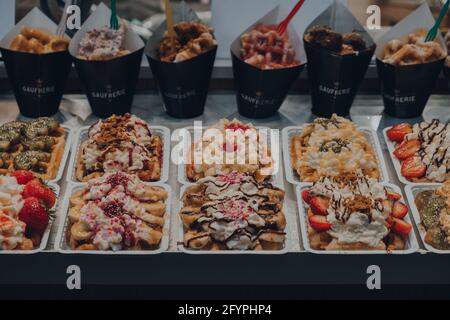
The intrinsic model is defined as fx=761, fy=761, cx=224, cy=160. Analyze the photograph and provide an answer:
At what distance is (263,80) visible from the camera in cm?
348

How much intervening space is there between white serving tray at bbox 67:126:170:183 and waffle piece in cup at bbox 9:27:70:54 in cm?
39

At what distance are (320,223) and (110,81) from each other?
1206 millimetres

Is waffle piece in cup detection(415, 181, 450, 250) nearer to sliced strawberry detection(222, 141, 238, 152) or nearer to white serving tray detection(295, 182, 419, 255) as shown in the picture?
white serving tray detection(295, 182, 419, 255)

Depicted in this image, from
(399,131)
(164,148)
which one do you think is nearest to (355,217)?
(399,131)

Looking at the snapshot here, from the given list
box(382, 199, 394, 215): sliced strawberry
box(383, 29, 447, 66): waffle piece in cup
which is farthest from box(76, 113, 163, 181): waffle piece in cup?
box(383, 29, 447, 66): waffle piece in cup

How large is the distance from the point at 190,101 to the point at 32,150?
763mm

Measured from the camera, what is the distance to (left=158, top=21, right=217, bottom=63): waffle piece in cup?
11.2 ft

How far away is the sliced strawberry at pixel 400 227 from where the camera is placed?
2.93 meters

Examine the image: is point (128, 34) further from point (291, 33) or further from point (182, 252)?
point (182, 252)

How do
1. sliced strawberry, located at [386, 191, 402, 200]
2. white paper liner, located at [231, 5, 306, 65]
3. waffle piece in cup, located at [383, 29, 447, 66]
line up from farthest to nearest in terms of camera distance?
1. white paper liner, located at [231, 5, 306, 65]
2. waffle piece in cup, located at [383, 29, 447, 66]
3. sliced strawberry, located at [386, 191, 402, 200]

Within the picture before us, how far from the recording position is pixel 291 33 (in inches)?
143

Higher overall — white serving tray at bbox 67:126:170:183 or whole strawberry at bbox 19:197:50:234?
whole strawberry at bbox 19:197:50:234

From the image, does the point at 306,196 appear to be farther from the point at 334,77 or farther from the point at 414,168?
the point at 334,77
